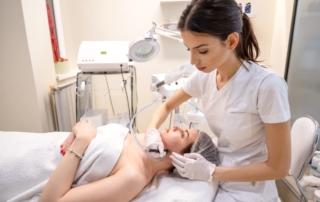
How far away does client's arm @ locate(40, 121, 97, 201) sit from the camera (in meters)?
0.87

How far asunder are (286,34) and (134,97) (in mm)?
1624

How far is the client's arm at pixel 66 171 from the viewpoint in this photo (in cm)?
87

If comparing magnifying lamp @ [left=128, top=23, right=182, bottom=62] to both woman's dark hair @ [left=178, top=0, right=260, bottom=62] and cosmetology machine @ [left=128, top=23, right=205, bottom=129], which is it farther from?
woman's dark hair @ [left=178, top=0, right=260, bottom=62]

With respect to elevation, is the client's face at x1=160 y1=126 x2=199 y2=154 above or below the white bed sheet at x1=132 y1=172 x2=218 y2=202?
above

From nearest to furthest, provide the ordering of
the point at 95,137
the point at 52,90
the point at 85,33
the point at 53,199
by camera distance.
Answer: the point at 53,199 < the point at 95,137 < the point at 52,90 < the point at 85,33

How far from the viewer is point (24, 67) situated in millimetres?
1823

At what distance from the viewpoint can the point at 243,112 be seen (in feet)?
3.05

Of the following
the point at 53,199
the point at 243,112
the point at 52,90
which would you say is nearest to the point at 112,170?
the point at 53,199

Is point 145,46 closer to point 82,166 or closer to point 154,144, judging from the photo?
point 154,144

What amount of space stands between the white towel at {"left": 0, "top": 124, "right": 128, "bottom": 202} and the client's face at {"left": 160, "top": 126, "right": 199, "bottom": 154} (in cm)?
24

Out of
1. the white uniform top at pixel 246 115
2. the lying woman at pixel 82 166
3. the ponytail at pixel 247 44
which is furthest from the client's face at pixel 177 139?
the ponytail at pixel 247 44

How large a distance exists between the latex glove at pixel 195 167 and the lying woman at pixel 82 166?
182 millimetres

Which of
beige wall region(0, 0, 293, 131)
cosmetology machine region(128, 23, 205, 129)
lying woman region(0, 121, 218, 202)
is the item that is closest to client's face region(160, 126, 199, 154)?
lying woman region(0, 121, 218, 202)

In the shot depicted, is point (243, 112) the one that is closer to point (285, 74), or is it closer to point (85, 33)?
point (285, 74)
